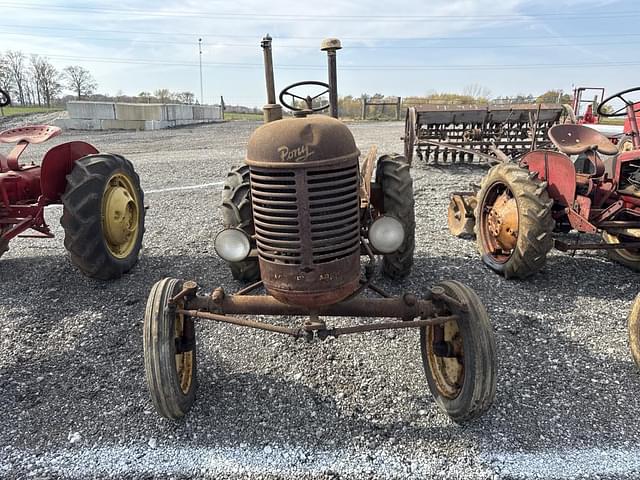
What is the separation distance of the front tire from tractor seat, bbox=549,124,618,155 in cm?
420

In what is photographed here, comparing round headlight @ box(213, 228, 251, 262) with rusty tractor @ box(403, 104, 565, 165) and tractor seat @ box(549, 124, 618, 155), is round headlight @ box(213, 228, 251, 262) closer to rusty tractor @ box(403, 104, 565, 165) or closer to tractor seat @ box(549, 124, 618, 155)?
tractor seat @ box(549, 124, 618, 155)

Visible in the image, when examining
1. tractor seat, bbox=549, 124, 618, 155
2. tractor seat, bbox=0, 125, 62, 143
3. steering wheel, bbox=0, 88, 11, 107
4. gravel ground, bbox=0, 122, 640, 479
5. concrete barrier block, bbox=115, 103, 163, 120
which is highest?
steering wheel, bbox=0, 88, 11, 107

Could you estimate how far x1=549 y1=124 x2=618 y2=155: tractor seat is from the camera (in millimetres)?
4359

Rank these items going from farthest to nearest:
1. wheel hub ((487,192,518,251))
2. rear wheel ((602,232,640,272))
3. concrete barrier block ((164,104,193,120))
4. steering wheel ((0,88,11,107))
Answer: concrete barrier block ((164,104,193,120)) → steering wheel ((0,88,11,107)) → rear wheel ((602,232,640,272)) → wheel hub ((487,192,518,251))

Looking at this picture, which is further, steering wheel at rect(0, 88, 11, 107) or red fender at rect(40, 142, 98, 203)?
steering wheel at rect(0, 88, 11, 107)

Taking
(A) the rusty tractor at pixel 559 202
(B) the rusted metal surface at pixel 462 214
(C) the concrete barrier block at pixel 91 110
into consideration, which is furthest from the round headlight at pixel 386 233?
(C) the concrete barrier block at pixel 91 110

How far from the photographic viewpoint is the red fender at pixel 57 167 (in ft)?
13.5

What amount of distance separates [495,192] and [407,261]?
4.88ft

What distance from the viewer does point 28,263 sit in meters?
4.90

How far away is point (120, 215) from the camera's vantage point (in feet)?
14.5

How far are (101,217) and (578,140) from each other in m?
4.54

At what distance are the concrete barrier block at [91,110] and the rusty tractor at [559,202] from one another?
26.8 meters

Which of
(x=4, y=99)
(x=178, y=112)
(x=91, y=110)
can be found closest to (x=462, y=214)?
(x=4, y=99)

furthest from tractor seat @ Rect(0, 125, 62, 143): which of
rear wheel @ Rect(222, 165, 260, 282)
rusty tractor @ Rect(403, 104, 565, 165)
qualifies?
rusty tractor @ Rect(403, 104, 565, 165)
